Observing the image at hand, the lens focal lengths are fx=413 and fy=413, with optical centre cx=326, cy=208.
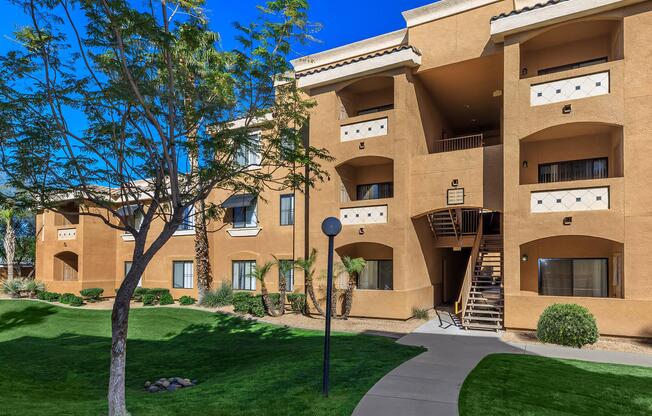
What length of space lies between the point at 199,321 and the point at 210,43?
13.8 m

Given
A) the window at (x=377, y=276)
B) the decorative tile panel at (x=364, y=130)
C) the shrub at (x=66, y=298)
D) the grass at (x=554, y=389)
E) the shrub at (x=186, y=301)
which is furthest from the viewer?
the shrub at (x=66, y=298)

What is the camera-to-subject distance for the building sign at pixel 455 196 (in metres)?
17.4

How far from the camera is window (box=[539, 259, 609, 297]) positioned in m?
16.1

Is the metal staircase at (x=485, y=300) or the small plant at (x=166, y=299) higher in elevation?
the metal staircase at (x=485, y=300)

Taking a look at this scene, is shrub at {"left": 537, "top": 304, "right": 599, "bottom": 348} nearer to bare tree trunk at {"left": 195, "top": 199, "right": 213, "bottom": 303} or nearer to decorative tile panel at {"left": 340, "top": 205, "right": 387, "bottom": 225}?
decorative tile panel at {"left": 340, "top": 205, "right": 387, "bottom": 225}

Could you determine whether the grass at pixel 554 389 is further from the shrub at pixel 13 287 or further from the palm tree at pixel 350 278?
the shrub at pixel 13 287

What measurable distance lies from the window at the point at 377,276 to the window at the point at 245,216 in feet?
24.3

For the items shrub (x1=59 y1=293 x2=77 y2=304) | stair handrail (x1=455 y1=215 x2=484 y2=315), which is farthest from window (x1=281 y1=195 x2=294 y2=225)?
shrub (x1=59 y1=293 x2=77 y2=304)

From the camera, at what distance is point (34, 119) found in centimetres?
853

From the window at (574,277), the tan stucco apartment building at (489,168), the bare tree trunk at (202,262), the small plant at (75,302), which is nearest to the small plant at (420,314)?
the tan stucco apartment building at (489,168)

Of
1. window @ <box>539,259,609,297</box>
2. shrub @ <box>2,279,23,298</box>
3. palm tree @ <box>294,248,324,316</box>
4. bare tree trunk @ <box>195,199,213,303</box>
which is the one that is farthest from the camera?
shrub @ <box>2,279,23,298</box>

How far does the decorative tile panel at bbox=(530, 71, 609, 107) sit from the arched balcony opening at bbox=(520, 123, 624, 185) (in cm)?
105

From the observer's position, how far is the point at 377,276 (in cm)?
2028

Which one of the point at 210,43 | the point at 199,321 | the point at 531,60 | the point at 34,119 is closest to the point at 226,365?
the point at 199,321
